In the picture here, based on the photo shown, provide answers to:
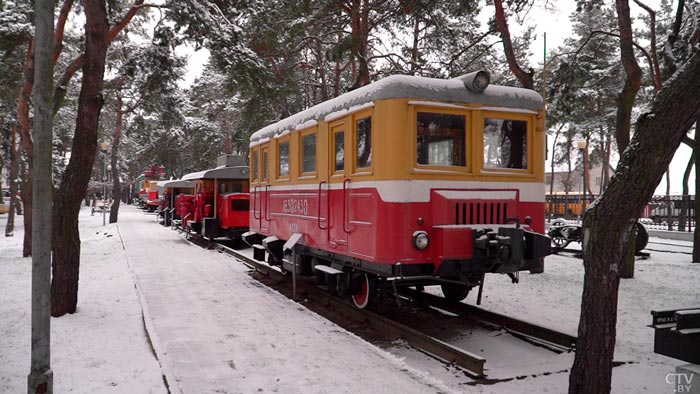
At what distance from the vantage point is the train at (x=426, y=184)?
6.19m

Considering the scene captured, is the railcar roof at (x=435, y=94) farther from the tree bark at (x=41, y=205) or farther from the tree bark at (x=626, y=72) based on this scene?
the tree bark at (x=626, y=72)

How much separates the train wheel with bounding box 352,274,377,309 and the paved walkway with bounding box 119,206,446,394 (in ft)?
2.21

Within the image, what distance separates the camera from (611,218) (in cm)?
429

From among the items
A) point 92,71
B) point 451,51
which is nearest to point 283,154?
point 92,71

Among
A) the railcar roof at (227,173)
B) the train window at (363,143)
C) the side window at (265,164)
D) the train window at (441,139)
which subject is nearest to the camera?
the train window at (441,139)

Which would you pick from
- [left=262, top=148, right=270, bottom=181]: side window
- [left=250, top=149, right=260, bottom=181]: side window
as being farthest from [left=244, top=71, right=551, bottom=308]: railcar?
[left=250, top=149, right=260, bottom=181]: side window

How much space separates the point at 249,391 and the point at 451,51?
15103 mm

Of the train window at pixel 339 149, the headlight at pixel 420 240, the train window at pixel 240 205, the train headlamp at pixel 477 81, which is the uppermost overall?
the train headlamp at pixel 477 81

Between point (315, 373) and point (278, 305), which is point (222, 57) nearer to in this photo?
point (278, 305)

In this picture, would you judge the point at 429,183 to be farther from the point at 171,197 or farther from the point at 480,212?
the point at 171,197

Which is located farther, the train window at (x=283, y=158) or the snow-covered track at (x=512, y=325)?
the train window at (x=283, y=158)

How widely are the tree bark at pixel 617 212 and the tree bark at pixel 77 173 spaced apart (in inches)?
257

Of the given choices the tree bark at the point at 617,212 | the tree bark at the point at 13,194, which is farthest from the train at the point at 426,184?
the tree bark at the point at 13,194

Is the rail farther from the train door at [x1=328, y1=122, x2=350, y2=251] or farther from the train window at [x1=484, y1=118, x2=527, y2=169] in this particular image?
the train window at [x1=484, y1=118, x2=527, y2=169]
